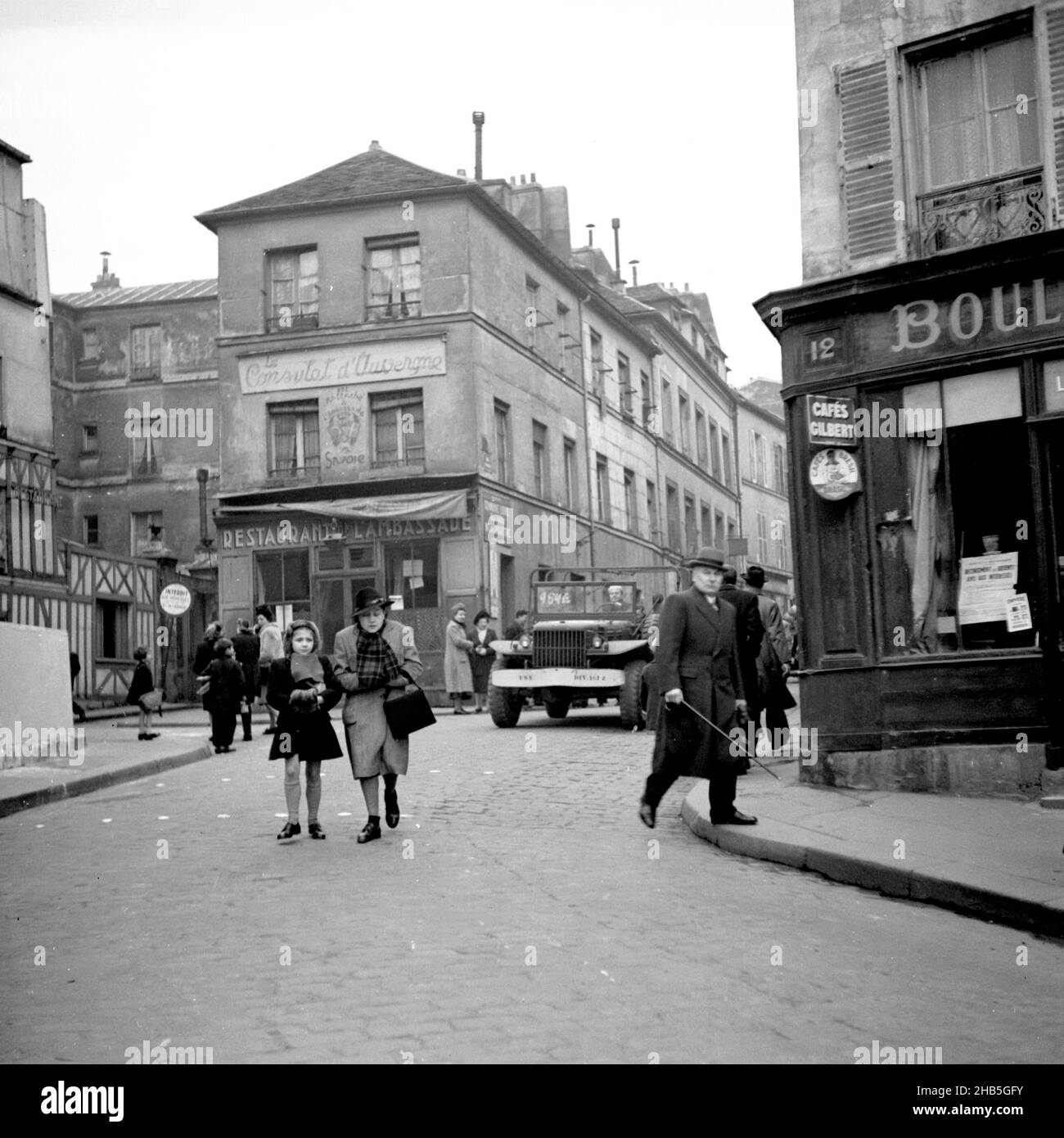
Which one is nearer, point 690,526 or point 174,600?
point 174,600

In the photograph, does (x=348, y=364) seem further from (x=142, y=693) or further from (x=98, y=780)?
(x=98, y=780)

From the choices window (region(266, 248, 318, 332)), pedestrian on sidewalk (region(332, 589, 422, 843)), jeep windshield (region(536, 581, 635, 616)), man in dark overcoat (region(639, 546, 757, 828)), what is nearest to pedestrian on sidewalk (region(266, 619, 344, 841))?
pedestrian on sidewalk (region(332, 589, 422, 843))

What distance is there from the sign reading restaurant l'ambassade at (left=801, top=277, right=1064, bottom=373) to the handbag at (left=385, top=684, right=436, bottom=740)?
4.63 m

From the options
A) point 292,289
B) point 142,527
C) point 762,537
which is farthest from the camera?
point 762,537

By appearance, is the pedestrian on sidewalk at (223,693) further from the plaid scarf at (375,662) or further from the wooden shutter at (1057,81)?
the wooden shutter at (1057,81)

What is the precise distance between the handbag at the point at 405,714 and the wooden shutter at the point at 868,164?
5.47 m

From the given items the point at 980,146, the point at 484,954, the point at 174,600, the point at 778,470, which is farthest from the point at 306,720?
the point at 778,470

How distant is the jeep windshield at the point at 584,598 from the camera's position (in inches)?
758

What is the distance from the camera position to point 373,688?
30.8 ft

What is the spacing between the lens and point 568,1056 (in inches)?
170

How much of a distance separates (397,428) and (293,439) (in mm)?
2391

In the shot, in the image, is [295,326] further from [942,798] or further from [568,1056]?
[568,1056]

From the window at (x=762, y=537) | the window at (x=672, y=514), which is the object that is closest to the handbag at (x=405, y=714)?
the window at (x=672, y=514)

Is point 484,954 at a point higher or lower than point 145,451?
lower
